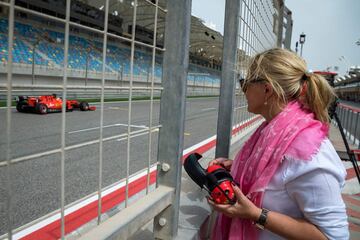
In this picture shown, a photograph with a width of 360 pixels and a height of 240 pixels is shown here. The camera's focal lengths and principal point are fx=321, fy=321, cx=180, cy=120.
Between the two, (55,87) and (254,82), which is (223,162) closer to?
(254,82)

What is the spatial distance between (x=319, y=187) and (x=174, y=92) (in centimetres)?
76

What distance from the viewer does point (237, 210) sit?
1.27 metres

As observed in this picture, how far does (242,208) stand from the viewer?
1.27m

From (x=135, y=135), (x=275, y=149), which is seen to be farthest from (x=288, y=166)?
(x=135, y=135)

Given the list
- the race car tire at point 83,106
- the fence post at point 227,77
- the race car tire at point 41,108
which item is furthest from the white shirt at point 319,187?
the race car tire at point 83,106

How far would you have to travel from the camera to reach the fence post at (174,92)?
4.93 ft

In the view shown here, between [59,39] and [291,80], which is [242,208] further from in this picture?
[59,39]

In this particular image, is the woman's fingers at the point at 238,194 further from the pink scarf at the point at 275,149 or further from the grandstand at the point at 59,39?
the grandstand at the point at 59,39

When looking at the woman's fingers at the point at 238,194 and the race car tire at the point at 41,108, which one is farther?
the race car tire at the point at 41,108

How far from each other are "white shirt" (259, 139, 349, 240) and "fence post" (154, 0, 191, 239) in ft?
1.80

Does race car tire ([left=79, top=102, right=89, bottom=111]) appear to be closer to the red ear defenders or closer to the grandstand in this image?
the grandstand

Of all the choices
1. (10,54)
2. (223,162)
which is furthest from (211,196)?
(10,54)

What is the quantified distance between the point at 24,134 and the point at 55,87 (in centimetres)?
701

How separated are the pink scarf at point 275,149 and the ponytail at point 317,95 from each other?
3 centimetres
